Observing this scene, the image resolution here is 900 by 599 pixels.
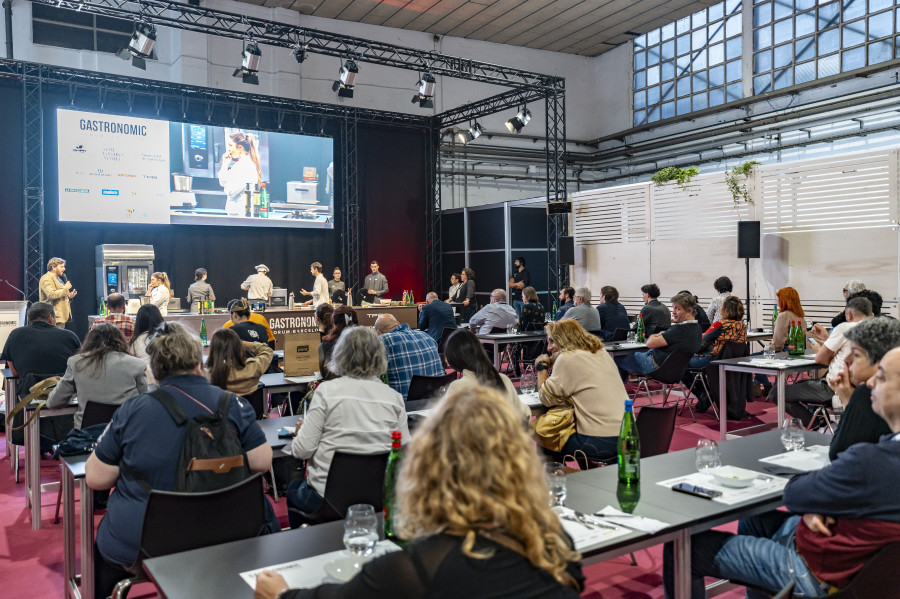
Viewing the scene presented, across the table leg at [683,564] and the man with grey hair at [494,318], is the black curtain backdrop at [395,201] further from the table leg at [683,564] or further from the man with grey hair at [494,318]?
the table leg at [683,564]

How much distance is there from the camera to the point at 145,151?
37.3ft

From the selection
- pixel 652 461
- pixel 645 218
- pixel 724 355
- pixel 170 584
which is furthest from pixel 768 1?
pixel 170 584

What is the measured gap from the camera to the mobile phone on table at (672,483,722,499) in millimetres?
2301

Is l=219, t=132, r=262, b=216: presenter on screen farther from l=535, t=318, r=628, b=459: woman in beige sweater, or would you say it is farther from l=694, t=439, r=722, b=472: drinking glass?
l=694, t=439, r=722, b=472: drinking glass

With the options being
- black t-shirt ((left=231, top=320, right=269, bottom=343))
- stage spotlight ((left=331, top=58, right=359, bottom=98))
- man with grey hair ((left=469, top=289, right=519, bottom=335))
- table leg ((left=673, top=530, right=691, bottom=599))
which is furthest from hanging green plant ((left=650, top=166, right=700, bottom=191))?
table leg ((left=673, top=530, right=691, bottom=599))

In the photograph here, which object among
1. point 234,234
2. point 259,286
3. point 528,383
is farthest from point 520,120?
point 528,383

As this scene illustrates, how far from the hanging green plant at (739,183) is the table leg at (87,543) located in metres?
9.34

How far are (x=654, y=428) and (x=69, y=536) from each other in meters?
2.82

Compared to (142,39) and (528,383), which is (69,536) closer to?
(528,383)

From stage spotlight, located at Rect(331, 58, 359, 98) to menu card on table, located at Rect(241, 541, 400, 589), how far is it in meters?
9.68

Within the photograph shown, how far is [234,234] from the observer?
12.9 metres

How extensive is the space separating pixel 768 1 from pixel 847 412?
42.0 feet

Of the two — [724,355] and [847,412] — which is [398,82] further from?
[847,412]

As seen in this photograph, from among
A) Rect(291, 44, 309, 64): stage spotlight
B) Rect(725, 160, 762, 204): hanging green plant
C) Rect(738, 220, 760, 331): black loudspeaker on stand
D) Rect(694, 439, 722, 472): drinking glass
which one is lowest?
Rect(694, 439, 722, 472): drinking glass
